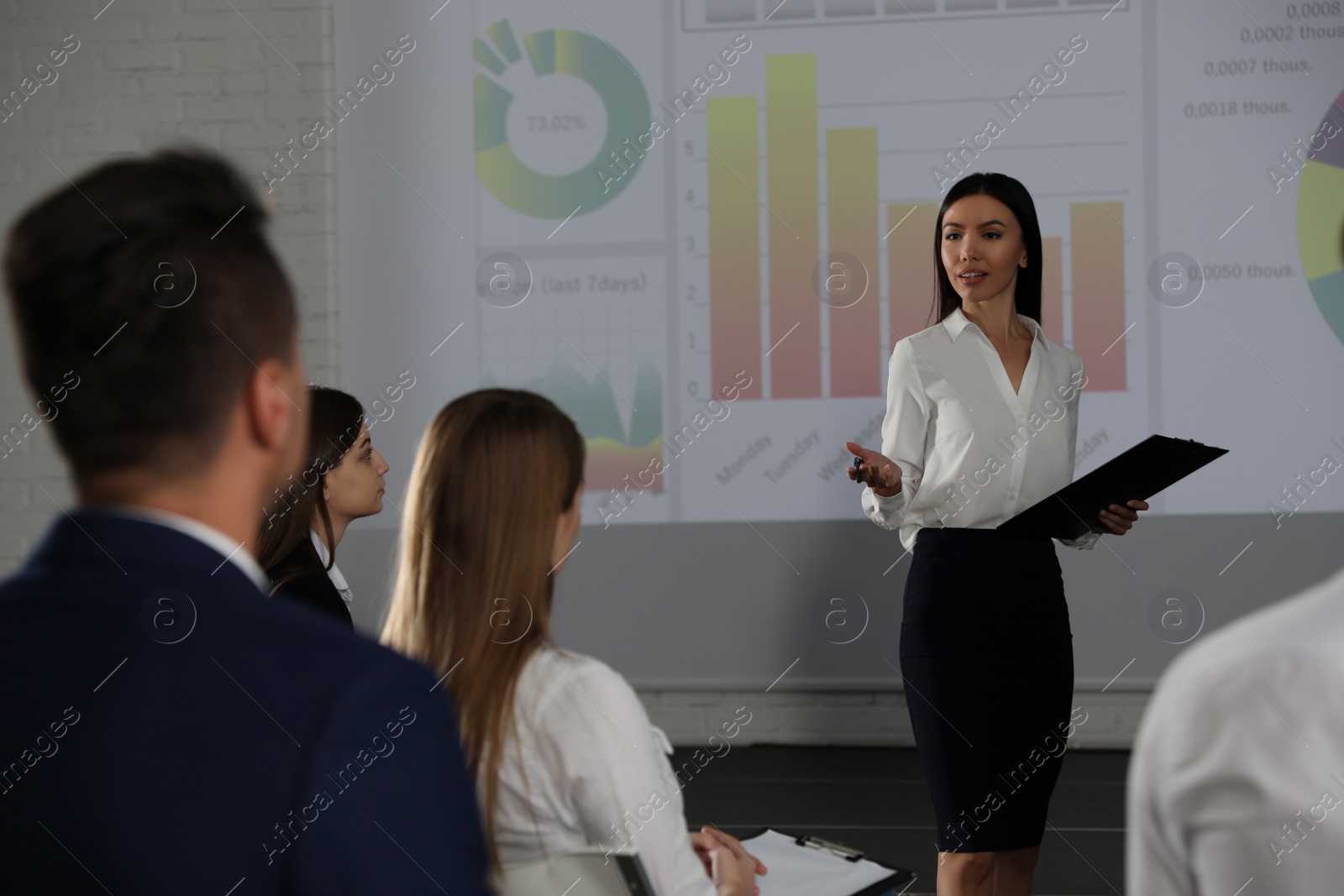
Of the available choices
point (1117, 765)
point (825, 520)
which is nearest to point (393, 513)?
point (825, 520)

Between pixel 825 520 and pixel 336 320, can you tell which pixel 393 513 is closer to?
pixel 336 320

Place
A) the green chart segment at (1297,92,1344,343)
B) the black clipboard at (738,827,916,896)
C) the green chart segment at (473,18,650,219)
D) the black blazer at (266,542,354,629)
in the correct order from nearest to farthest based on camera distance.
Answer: the black clipboard at (738,827,916,896) → the black blazer at (266,542,354,629) → the green chart segment at (1297,92,1344,343) → the green chart segment at (473,18,650,219)

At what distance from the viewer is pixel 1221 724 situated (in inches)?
19.9

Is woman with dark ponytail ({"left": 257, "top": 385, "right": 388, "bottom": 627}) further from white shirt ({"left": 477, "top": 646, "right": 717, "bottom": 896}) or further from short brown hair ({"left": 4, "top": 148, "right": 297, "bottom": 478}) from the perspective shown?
short brown hair ({"left": 4, "top": 148, "right": 297, "bottom": 478})

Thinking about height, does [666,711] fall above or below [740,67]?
below

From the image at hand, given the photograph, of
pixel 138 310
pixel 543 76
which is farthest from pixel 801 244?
pixel 138 310

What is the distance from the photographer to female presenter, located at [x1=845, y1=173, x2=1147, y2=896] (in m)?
1.91

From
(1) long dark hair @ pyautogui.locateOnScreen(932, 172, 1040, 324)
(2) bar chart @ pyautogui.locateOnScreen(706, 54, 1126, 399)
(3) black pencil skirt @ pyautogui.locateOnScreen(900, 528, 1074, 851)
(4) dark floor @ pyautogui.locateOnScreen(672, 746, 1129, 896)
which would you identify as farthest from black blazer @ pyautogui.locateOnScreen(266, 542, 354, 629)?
(2) bar chart @ pyautogui.locateOnScreen(706, 54, 1126, 399)

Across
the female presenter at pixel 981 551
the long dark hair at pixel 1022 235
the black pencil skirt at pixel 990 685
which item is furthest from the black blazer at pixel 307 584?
the long dark hair at pixel 1022 235

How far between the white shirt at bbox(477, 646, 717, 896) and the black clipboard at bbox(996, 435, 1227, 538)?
3.32ft

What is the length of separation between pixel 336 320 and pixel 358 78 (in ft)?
2.73

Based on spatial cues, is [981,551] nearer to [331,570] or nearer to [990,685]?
[990,685]

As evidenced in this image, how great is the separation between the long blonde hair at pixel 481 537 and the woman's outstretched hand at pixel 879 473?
2.96 ft

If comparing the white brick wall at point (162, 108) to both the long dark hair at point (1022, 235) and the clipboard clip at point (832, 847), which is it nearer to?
the long dark hair at point (1022, 235)
